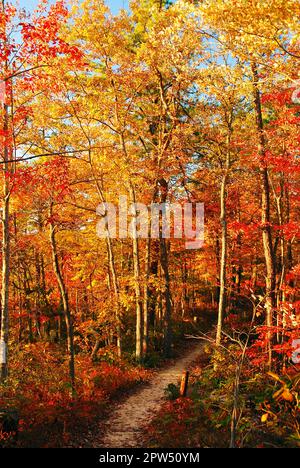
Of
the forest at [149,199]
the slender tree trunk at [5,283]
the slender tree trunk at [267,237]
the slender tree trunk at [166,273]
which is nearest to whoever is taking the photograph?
the forest at [149,199]

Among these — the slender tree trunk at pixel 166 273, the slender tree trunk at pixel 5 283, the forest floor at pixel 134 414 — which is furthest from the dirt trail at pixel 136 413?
the slender tree trunk at pixel 5 283

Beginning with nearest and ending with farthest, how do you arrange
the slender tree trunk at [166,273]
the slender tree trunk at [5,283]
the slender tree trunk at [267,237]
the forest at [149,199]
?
the forest at [149,199] → the slender tree trunk at [5,283] → the slender tree trunk at [267,237] → the slender tree trunk at [166,273]

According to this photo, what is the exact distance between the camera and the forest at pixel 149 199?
8984 millimetres

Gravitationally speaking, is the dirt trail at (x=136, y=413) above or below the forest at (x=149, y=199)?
below

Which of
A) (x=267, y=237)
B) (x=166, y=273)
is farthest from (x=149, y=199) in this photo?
(x=267, y=237)

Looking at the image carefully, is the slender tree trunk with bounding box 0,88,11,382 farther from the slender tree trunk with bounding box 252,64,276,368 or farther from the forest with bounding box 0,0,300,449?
the slender tree trunk with bounding box 252,64,276,368

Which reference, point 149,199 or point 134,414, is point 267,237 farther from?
point 149,199

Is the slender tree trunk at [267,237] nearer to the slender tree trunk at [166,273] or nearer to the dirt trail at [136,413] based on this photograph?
the dirt trail at [136,413]

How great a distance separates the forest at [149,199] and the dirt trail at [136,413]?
0.07 m

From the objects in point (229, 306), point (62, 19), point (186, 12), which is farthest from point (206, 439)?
point (229, 306)

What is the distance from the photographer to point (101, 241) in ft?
68.9

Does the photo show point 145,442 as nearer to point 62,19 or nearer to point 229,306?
point 62,19

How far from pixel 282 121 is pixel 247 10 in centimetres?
760

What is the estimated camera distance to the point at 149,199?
64.2 feet
